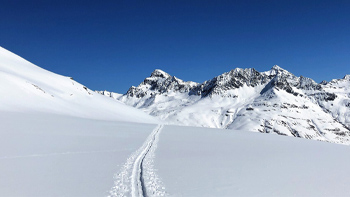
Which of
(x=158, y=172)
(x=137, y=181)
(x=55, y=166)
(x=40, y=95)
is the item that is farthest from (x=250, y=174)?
(x=40, y=95)

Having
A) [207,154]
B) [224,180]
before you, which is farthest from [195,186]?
[207,154]

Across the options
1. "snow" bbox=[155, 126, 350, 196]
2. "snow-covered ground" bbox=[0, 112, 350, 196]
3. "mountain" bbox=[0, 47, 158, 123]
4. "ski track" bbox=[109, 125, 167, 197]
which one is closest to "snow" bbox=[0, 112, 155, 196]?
"snow-covered ground" bbox=[0, 112, 350, 196]

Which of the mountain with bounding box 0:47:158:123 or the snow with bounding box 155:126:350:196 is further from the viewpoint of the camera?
the mountain with bounding box 0:47:158:123

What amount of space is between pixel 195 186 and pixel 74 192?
519cm

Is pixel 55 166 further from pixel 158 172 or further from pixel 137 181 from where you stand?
pixel 158 172

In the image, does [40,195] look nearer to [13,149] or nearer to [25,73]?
[13,149]

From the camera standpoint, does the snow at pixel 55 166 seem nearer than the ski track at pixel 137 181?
No

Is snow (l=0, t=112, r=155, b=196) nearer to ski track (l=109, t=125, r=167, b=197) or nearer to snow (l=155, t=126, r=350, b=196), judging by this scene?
ski track (l=109, t=125, r=167, b=197)

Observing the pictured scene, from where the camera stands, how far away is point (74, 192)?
10.3 metres

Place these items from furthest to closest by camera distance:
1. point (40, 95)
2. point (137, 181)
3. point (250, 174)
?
point (40, 95), point (250, 174), point (137, 181)

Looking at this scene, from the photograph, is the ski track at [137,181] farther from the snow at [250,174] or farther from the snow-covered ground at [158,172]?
the snow at [250,174]

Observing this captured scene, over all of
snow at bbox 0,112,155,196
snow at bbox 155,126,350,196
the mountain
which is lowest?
snow at bbox 155,126,350,196

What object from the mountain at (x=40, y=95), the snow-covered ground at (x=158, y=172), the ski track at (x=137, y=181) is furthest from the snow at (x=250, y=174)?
the mountain at (x=40, y=95)

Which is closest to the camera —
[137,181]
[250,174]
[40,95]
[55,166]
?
[137,181]
